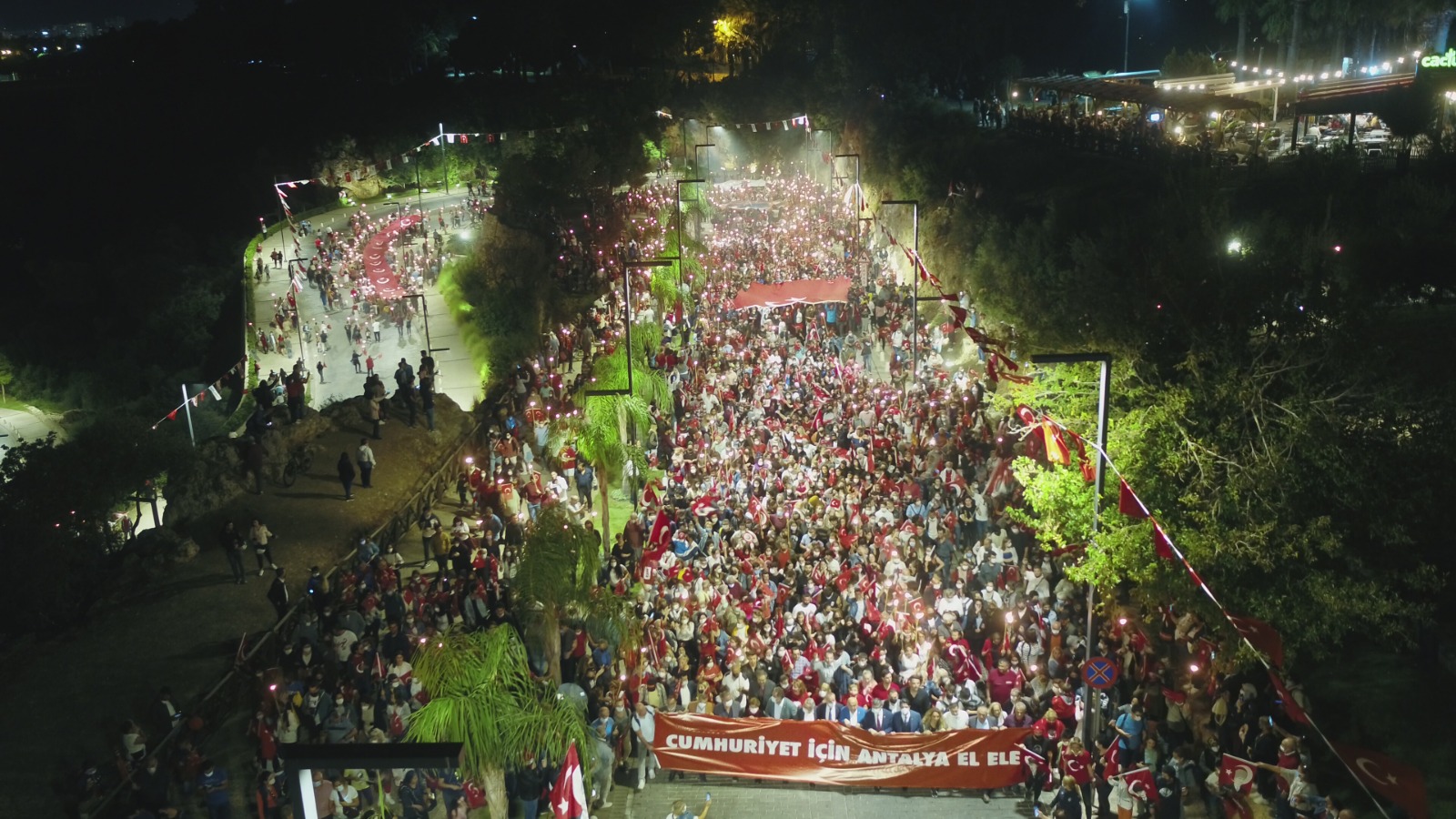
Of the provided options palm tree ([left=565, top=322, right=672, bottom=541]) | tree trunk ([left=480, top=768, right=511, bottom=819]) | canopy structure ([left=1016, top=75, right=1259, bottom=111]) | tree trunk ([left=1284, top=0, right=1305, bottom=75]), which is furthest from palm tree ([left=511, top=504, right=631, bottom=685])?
tree trunk ([left=1284, top=0, right=1305, bottom=75])

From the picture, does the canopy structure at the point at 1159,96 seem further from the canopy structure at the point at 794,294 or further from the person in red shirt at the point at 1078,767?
the person in red shirt at the point at 1078,767

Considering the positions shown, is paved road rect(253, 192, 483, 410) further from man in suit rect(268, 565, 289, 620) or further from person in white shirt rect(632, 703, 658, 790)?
person in white shirt rect(632, 703, 658, 790)

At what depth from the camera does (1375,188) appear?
79.0ft

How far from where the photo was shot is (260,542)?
1828 centimetres

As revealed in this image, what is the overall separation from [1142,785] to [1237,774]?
39.5 inches

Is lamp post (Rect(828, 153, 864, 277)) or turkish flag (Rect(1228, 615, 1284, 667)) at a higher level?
lamp post (Rect(828, 153, 864, 277))

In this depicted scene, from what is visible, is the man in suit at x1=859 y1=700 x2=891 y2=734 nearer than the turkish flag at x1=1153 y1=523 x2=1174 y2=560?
No

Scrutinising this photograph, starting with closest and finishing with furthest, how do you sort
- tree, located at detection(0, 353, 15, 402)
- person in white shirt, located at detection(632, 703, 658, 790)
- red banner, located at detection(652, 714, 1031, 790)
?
red banner, located at detection(652, 714, 1031, 790), person in white shirt, located at detection(632, 703, 658, 790), tree, located at detection(0, 353, 15, 402)

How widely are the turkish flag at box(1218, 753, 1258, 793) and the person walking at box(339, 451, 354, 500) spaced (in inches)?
633

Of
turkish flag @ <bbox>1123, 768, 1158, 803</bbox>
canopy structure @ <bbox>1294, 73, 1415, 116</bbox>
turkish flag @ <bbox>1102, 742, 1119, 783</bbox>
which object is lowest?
turkish flag @ <bbox>1102, 742, 1119, 783</bbox>

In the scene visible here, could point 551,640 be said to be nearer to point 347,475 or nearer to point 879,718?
point 879,718

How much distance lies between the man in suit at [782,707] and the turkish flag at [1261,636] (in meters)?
4.97

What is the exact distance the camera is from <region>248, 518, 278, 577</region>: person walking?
716 inches

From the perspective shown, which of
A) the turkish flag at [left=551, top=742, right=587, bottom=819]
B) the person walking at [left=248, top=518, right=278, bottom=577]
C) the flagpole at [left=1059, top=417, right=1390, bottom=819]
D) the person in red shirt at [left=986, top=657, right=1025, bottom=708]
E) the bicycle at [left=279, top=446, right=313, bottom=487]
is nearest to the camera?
the flagpole at [left=1059, top=417, right=1390, bottom=819]
